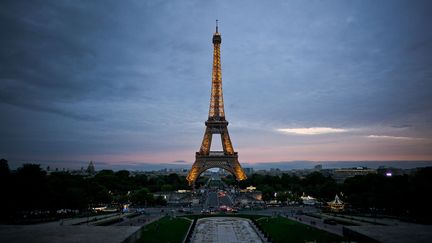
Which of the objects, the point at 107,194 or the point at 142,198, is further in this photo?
the point at 142,198

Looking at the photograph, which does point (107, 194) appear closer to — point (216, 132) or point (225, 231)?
point (216, 132)

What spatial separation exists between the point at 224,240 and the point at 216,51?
166ft

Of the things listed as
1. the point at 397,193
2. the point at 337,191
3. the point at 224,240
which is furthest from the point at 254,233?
the point at 337,191

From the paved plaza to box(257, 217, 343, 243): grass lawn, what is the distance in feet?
5.26

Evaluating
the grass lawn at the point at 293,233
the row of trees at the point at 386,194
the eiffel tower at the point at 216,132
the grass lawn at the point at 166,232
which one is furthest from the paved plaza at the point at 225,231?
the eiffel tower at the point at 216,132

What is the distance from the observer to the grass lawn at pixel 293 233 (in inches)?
1077

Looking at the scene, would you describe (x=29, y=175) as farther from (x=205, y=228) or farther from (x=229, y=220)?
(x=229, y=220)

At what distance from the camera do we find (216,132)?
7556 cm

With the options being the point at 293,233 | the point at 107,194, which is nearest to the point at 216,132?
the point at 107,194

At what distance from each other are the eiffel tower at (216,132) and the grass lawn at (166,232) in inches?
1500

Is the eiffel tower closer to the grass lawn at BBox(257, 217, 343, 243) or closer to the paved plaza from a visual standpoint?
the paved plaza

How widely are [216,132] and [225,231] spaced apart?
142 ft

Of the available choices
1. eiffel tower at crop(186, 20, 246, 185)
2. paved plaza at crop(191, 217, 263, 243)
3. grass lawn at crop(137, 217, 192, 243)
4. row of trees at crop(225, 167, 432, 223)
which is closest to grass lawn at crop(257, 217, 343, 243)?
paved plaza at crop(191, 217, 263, 243)

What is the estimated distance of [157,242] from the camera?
85.4 feet
